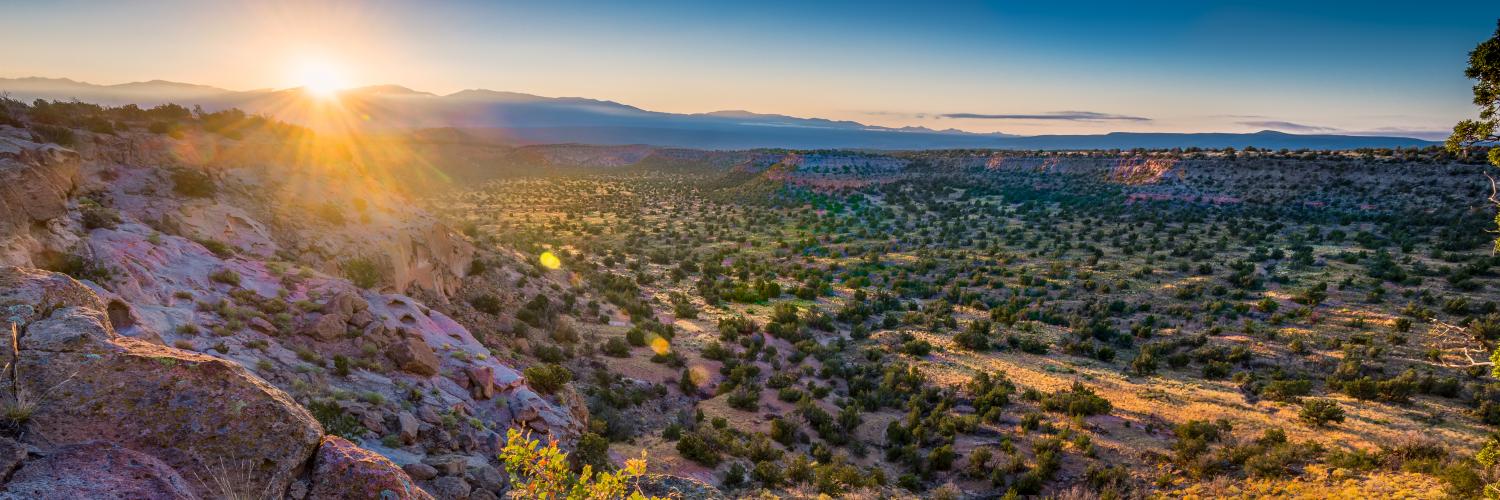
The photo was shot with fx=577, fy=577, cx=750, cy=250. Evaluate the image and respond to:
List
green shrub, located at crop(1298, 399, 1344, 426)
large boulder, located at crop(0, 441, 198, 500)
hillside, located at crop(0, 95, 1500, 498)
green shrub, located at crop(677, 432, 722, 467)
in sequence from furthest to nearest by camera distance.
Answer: green shrub, located at crop(1298, 399, 1344, 426) → green shrub, located at crop(677, 432, 722, 467) → hillside, located at crop(0, 95, 1500, 498) → large boulder, located at crop(0, 441, 198, 500)

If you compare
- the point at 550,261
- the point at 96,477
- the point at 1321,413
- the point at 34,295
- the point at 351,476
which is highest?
the point at 34,295

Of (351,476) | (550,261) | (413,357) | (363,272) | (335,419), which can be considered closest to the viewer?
(351,476)

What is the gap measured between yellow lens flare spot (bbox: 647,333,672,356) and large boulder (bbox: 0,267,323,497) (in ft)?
35.8

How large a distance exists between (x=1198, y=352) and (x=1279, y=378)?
1.97m

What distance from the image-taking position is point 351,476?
442cm

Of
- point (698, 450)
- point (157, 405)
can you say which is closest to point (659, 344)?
point (698, 450)

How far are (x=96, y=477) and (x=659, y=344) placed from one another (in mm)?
12592

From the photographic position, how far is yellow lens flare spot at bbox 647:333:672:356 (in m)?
15.5

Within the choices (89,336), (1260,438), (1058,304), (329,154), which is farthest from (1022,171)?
(89,336)

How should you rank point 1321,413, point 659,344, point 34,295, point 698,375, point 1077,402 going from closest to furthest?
point 34,295, point 1321,413, point 1077,402, point 698,375, point 659,344

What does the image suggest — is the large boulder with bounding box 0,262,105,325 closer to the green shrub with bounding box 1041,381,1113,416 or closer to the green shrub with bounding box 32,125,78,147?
the green shrub with bounding box 32,125,78,147

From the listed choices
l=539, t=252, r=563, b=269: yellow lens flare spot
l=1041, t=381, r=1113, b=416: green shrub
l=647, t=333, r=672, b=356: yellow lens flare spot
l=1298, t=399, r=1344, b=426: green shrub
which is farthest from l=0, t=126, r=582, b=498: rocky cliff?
Result: l=1298, t=399, r=1344, b=426: green shrub

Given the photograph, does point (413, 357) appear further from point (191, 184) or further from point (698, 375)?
point (191, 184)

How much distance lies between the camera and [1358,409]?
1167 cm
